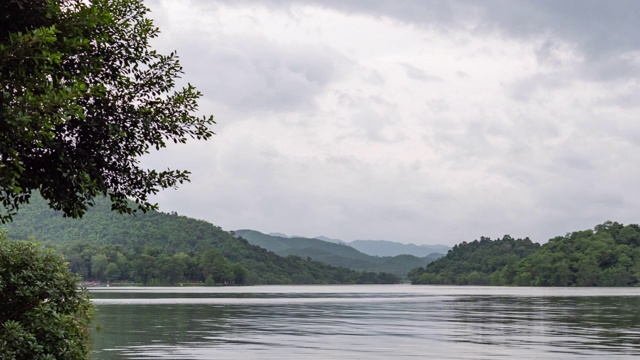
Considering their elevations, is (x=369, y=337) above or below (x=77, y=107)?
below

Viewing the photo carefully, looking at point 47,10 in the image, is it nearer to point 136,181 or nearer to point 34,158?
point 34,158

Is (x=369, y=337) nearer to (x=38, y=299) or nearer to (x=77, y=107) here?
(x=38, y=299)

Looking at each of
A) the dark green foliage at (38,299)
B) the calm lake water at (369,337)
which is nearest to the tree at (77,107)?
the dark green foliage at (38,299)

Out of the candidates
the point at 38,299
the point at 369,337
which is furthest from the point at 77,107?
the point at 369,337

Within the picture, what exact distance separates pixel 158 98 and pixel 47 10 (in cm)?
661

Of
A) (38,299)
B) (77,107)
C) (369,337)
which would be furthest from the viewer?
(369,337)

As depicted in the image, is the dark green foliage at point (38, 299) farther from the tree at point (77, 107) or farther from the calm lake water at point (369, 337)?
the calm lake water at point (369, 337)

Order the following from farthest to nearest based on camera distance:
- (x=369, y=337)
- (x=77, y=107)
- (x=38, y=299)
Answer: (x=369, y=337) < (x=38, y=299) < (x=77, y=107)

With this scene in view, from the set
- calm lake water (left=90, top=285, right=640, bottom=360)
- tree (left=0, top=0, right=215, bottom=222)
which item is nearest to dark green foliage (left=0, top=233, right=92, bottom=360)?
tree (left=0, top=0, right=215, bottom=222)

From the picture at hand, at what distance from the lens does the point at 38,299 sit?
26156 mm

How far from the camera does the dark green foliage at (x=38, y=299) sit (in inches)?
1005

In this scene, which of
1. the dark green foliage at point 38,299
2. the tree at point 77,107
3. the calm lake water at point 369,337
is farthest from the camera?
the calm lake water at point 369,337

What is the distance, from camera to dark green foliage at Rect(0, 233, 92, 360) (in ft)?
83.8

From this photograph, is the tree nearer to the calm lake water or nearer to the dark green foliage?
the dark green foliage
